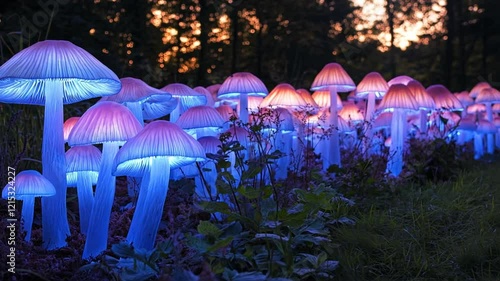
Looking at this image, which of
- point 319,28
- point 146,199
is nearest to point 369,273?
point 146,199

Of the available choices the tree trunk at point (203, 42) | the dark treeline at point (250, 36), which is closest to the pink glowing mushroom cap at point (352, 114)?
the dark treeline at point (250, 36)

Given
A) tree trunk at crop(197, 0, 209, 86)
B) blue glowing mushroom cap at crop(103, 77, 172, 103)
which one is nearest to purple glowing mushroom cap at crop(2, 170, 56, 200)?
blue glowing mushroom cap at crop(103, 77, 172, 103)

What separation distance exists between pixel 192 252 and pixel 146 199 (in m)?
0.39

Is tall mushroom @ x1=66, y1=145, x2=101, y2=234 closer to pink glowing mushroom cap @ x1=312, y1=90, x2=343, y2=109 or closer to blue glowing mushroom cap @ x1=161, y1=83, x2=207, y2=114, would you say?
blue glowing mushroom cap @ x1=161, y1=83, x2=207, y2=114

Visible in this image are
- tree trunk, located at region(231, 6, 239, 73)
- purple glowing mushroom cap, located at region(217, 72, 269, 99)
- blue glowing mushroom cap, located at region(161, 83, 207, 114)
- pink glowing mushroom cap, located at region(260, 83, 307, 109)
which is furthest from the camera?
tree trunk, located at region(231, 6, 239, 73)

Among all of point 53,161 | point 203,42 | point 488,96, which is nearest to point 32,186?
point 53,161

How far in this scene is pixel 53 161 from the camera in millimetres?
2645

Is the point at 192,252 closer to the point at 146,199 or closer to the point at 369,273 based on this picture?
the point at 146,199

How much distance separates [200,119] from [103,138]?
48.9 inches

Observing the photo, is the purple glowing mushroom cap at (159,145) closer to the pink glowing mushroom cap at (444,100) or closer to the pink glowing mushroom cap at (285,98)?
the pink glowing mushroom cap at (285,98)

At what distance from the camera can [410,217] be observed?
3.38 m

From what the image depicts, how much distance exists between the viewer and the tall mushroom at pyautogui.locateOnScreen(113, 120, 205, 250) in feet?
7.44

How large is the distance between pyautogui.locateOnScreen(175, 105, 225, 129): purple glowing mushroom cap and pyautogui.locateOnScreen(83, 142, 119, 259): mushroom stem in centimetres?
99

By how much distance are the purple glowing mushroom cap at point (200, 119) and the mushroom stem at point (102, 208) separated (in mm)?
994
